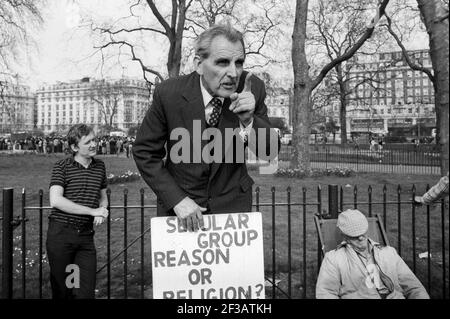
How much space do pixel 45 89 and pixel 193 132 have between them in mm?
157395

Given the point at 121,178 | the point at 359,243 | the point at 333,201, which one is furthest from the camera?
the point at 121,178

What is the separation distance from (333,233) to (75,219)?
2262 millimetres

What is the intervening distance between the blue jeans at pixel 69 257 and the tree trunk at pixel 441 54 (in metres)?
2.77

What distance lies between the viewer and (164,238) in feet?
8.36

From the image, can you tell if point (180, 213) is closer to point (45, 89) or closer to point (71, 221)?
point (71, 221)

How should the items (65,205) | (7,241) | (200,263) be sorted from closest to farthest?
(200,263)
(65,205)
(7,241)

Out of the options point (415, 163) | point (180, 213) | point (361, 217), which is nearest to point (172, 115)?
point (180, 213)

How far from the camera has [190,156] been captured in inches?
97.9

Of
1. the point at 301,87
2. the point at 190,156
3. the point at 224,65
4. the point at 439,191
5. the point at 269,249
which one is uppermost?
the point at 301,87

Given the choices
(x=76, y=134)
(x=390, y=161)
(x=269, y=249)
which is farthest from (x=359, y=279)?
(x=390, y=161)

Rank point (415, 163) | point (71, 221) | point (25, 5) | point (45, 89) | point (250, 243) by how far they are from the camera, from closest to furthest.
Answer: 1. point (250, 243)
2. point (71, 221)
3. point (25, 5)
4. point (415, 163)
5. point (45, 89)

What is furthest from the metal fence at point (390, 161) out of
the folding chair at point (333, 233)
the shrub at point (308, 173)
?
the folding chair at point (333, 233)

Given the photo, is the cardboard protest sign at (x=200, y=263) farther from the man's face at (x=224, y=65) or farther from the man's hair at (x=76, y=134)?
the man's hair at (x=76, y=134)

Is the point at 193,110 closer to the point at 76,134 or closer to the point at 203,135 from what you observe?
the point at 203,135
